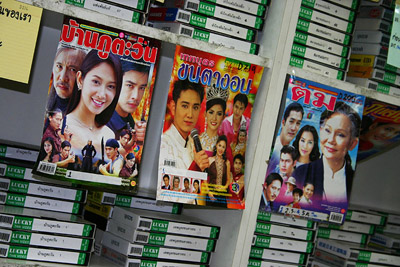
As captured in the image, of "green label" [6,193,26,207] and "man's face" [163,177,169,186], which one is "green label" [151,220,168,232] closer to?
"man's face" [163,177,169,186]

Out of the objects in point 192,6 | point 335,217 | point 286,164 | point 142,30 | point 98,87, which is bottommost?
point 335,217

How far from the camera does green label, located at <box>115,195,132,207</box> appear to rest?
1738mm

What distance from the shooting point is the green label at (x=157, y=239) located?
160cm

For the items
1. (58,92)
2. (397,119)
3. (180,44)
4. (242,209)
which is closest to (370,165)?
(397,119)

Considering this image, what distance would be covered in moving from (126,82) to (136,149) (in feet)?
0.57

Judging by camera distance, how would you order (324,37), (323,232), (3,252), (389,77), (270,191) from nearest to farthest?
(3,252), (270,191), (324,37), (389,77), (323,232)

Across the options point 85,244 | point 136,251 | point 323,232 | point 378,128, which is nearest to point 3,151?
point 85,244

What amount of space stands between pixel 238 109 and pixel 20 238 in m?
0.67

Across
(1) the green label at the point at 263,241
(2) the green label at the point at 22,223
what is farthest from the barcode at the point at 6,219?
(1) the green label at the point at 263,241

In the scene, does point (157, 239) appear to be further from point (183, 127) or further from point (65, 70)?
point (65, 70)

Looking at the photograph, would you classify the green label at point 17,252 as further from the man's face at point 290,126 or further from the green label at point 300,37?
the green label at point 300,37

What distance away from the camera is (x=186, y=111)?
155cm

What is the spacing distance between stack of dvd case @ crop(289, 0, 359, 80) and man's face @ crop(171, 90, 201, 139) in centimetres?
34

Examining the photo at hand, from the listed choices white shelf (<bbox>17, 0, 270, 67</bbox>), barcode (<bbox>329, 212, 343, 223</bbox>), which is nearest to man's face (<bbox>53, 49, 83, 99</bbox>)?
white shelf (<bbox>17, 0, 270, 67</bbox>)
